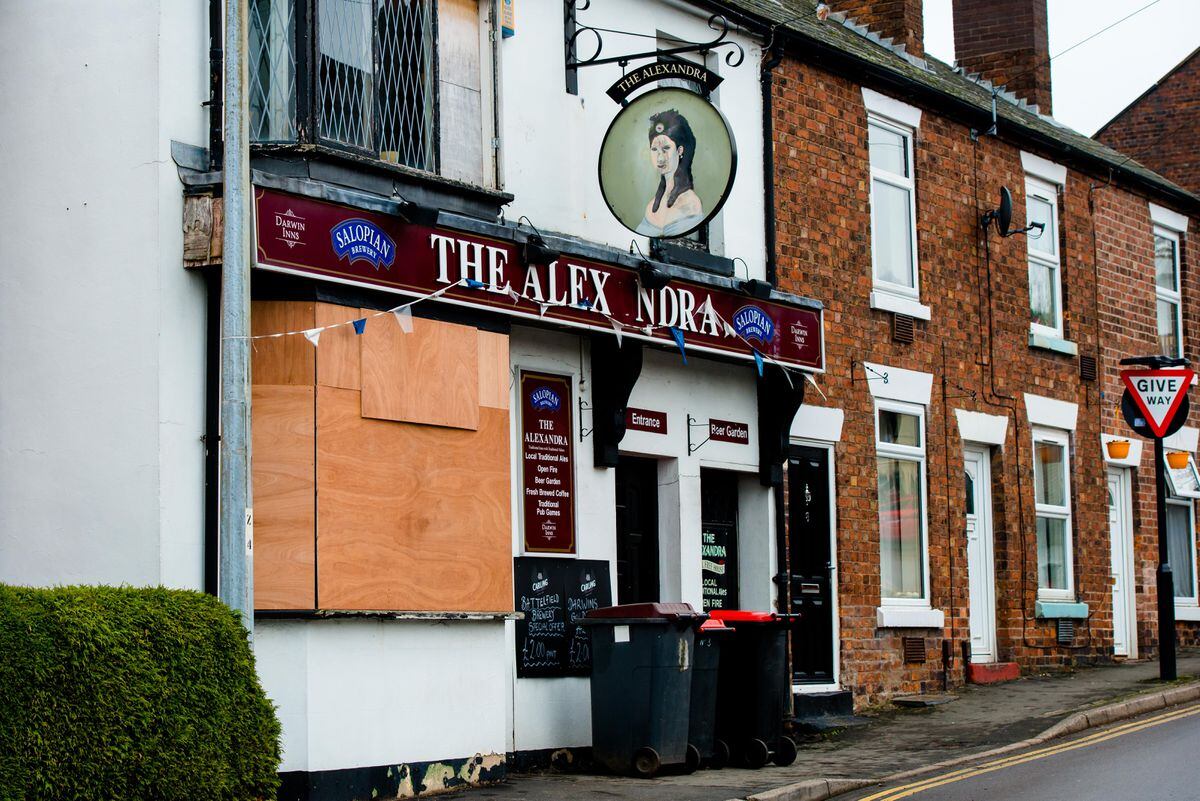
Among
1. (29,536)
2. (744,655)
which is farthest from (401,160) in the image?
(744,655)

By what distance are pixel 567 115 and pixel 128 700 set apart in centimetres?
685

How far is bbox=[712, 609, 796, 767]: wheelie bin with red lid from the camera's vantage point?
13.1m

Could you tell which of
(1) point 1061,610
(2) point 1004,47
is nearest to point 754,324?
(1) point 1061,610

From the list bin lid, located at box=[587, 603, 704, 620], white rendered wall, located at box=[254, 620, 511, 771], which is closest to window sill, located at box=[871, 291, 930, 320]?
bin lid, located at box=[587, 603, 704, 620]

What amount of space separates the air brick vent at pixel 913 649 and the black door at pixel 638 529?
142 inches

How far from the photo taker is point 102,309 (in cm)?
1044

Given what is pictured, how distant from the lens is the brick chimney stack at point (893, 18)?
20047 millimetres

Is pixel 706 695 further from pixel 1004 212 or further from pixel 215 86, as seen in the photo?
pixel 1004 212

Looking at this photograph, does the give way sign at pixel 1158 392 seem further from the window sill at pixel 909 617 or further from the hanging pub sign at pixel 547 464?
the hanging pub sign at pixel 547 464

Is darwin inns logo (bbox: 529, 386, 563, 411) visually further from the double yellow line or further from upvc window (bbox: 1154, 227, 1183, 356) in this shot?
upvc window (bbox: 1154, 227, 1183, 356)

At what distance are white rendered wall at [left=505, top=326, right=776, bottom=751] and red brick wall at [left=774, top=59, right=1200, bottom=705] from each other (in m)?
1.11

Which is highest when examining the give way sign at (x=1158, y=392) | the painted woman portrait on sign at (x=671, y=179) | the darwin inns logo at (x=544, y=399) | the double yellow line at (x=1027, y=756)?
the painted woman portrait on sign at (x=671, y=179)

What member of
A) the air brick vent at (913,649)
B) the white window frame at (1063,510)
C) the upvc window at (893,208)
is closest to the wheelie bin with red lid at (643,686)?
the air brick vent at (913,649)

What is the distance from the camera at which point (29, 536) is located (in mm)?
10367
